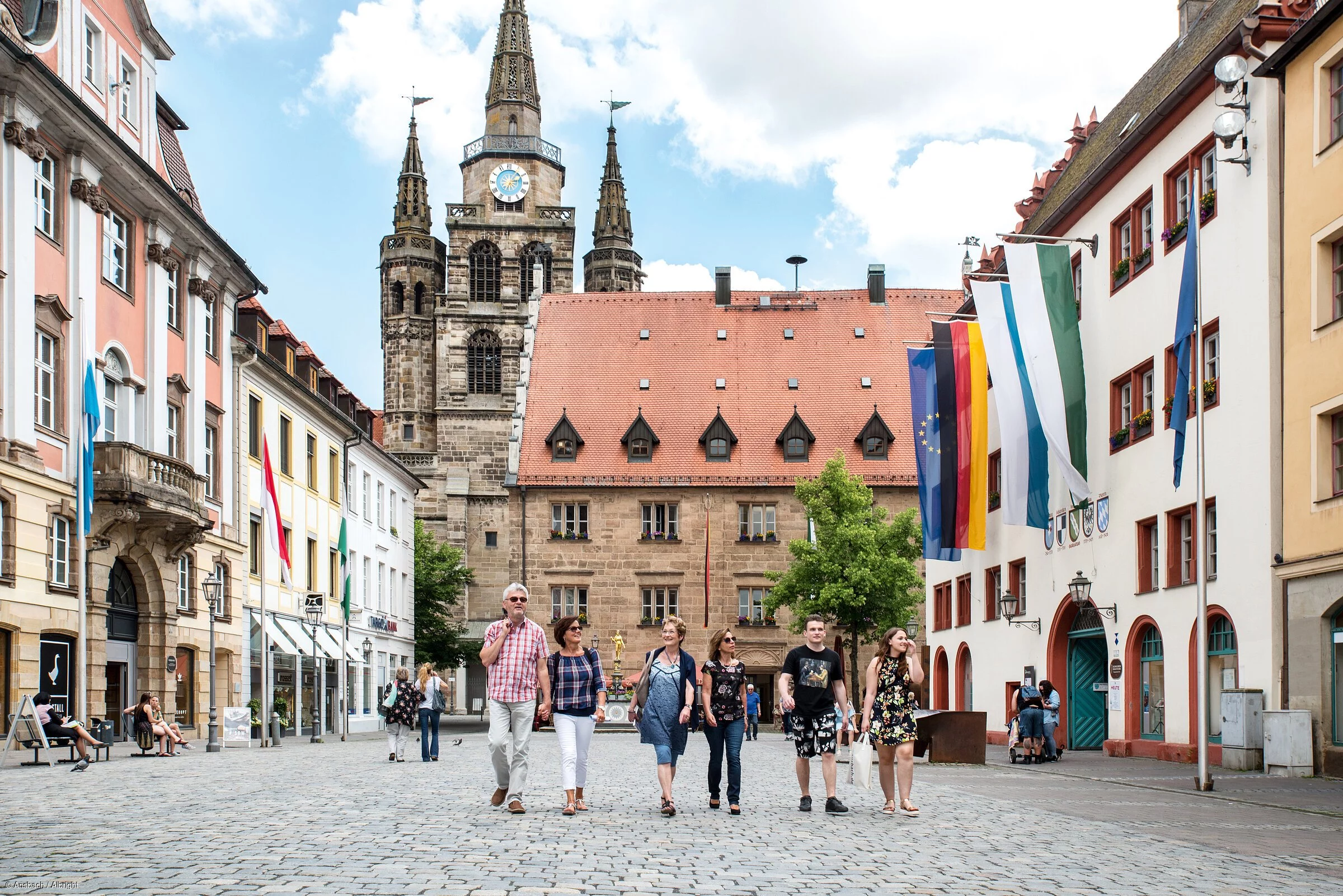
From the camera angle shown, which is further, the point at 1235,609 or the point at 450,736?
the point at 450,736

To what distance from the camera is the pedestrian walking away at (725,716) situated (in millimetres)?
14062

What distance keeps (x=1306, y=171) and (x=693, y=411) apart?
139 ft

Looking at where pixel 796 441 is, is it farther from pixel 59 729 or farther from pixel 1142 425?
pixel 59 729

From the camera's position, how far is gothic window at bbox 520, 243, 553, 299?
9219 cm

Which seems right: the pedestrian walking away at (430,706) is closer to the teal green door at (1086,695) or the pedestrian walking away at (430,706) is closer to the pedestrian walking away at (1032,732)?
the pedestrian walking away at (1032,732)

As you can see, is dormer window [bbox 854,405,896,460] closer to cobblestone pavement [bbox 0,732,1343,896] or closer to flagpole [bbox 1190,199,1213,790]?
flagpole [bbox 1190,199,1213,790]

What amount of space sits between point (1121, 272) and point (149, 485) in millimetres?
18828

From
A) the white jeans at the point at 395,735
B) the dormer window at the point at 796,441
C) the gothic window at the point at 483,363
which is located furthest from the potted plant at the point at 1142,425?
the gothic window at the point at 483,363

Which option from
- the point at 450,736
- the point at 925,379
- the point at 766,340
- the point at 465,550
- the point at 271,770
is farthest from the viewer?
the point at 465,550

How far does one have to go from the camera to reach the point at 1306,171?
22.5 metres

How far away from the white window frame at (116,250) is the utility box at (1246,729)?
21668mm

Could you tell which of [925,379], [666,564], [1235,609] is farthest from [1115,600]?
[666,564]

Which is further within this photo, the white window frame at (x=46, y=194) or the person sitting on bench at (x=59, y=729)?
the white window frame at (x=46, y=194)

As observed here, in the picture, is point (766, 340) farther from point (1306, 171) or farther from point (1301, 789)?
point (1301, 789)
